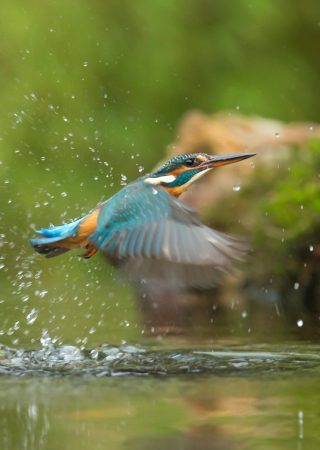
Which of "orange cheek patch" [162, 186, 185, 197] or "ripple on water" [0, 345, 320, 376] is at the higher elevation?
"orange cheek patch" [162, 186, 185, 197]

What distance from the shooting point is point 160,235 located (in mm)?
5016

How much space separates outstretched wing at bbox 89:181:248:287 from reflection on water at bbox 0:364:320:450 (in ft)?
1.35

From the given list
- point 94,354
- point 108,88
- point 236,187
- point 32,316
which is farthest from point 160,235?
point 108,88

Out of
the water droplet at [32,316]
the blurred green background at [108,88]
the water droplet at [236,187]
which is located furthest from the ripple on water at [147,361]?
the blurred green background at [108,88]

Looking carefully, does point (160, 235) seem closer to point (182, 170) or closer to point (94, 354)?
point (182, 170)

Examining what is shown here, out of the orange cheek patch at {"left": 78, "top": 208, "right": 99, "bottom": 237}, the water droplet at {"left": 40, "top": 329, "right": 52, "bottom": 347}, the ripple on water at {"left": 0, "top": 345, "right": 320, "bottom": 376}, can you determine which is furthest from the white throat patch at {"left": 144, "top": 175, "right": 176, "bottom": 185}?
the water droplet at {"left": 40, "top": 329, "right": 52, "bottom": 347}

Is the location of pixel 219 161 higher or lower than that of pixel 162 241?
higher

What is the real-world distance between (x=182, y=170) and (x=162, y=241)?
1.97 feet

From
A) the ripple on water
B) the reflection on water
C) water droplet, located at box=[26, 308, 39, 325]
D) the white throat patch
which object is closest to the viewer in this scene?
the reflection on water

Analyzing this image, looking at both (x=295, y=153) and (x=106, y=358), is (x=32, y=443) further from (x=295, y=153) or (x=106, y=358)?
(x=295, y=153)

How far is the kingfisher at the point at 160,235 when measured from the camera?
4.80 metres

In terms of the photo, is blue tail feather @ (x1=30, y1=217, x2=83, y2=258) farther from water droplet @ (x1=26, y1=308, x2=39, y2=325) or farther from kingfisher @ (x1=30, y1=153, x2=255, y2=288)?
water droplet @ (x1=26, y1=308, x2=39, y2=325)

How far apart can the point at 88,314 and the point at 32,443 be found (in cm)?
341

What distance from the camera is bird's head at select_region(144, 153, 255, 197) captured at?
5480mm
